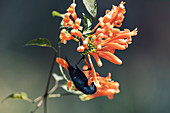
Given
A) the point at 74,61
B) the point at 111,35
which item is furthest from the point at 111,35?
the point at 74,61

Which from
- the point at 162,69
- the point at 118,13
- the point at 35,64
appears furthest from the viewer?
the point at 162,69

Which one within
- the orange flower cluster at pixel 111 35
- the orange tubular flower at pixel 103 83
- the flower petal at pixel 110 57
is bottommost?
the orange tubular flower at pixel 103 83

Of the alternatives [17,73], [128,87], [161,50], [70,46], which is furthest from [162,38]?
[17,73]

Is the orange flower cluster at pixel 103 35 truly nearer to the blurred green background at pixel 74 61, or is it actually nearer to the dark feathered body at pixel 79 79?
the dark feathered body at pixel 79 79

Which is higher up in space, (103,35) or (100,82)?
(103,35)

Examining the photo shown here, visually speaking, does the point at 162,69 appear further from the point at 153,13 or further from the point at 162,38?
the point at 153,13

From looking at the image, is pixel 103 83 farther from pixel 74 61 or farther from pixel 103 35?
pixel 74 61

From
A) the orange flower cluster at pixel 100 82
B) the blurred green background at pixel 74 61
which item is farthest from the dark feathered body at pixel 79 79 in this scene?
the blurred green background at pixel 74 61

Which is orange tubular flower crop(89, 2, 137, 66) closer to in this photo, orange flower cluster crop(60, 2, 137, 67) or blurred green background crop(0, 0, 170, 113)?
orange flower cluster crop(60, 2, 137, 67)

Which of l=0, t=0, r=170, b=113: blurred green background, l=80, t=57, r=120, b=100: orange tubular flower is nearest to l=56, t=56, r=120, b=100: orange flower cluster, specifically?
l=80, t=57, r=120, b=100: orange tubular flower
